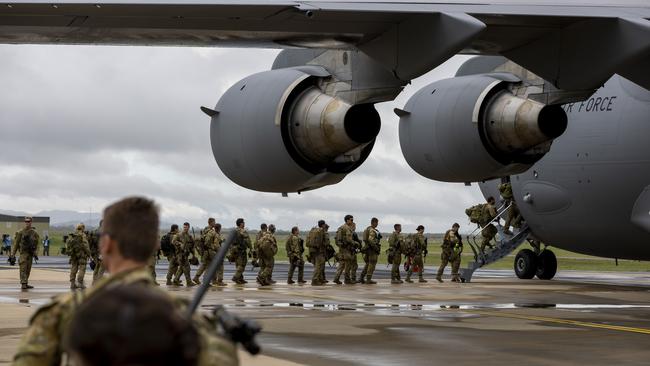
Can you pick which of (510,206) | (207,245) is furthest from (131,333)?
(510,206)

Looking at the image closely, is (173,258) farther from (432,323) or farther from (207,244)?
(432,323)

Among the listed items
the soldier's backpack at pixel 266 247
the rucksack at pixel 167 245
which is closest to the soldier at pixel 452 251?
the soldier's backpack at pixel 266 247

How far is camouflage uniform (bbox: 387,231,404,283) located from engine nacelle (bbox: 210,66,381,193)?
1085cm

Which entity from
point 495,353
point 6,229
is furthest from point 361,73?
point 6,229

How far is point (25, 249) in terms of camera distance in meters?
20.2

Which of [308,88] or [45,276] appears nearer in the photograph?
[308,88]

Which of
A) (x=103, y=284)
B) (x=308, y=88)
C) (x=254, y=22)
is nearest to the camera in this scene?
(x=103, y=284)

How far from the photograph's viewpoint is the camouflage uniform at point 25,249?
19719mm

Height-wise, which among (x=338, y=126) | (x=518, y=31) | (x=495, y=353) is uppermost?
(x=518, y=31)

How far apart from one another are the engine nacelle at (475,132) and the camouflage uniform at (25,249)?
9141 mm

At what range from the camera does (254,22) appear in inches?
416

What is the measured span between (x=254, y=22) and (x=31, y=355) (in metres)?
7.98

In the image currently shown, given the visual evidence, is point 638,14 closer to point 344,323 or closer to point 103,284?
point 344,323

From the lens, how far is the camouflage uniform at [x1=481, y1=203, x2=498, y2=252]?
78.0ft
